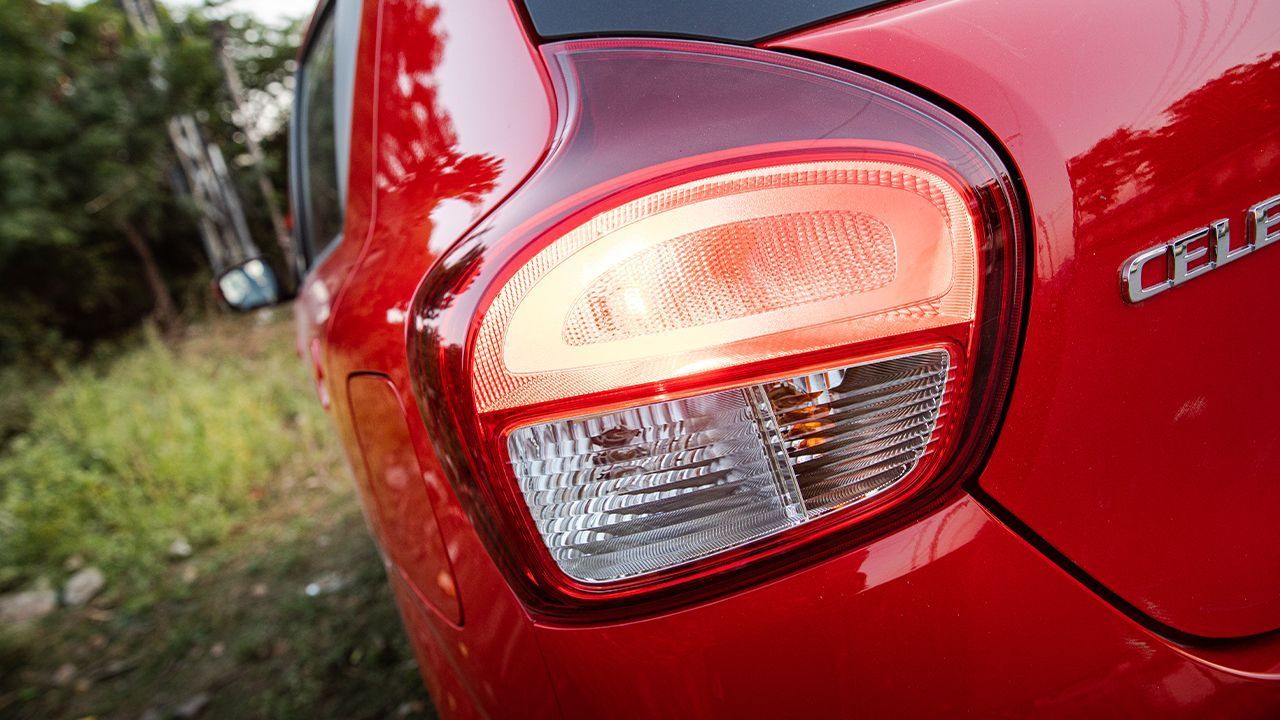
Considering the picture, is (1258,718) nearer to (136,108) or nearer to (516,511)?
(516,511)

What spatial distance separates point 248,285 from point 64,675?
2.01 meters

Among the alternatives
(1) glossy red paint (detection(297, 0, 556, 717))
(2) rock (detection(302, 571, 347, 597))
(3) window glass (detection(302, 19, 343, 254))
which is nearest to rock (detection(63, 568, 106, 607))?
(2) rock (detection(302, 571, 347, 597))

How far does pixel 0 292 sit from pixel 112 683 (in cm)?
1577

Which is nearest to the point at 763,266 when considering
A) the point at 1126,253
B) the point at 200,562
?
the point at 1126,253

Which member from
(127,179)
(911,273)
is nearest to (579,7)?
(911,273)

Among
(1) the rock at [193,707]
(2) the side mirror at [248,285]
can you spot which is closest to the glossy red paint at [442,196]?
(2) the side mirror at [248,285]

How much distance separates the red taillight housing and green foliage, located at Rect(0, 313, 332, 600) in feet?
13.3

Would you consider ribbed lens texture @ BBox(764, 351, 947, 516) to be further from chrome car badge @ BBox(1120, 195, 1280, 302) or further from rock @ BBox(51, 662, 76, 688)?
rock @ BBox(51, 662, 76, 688)

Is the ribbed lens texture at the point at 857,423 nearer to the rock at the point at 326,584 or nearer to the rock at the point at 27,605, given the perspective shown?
the rock at the point at 326,584

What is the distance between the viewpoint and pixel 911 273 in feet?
2.20

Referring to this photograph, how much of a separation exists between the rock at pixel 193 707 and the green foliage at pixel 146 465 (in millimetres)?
1307

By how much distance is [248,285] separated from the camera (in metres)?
2.73

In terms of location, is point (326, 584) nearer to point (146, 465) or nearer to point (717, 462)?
point (146, 465)

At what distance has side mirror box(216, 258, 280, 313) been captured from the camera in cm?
272
